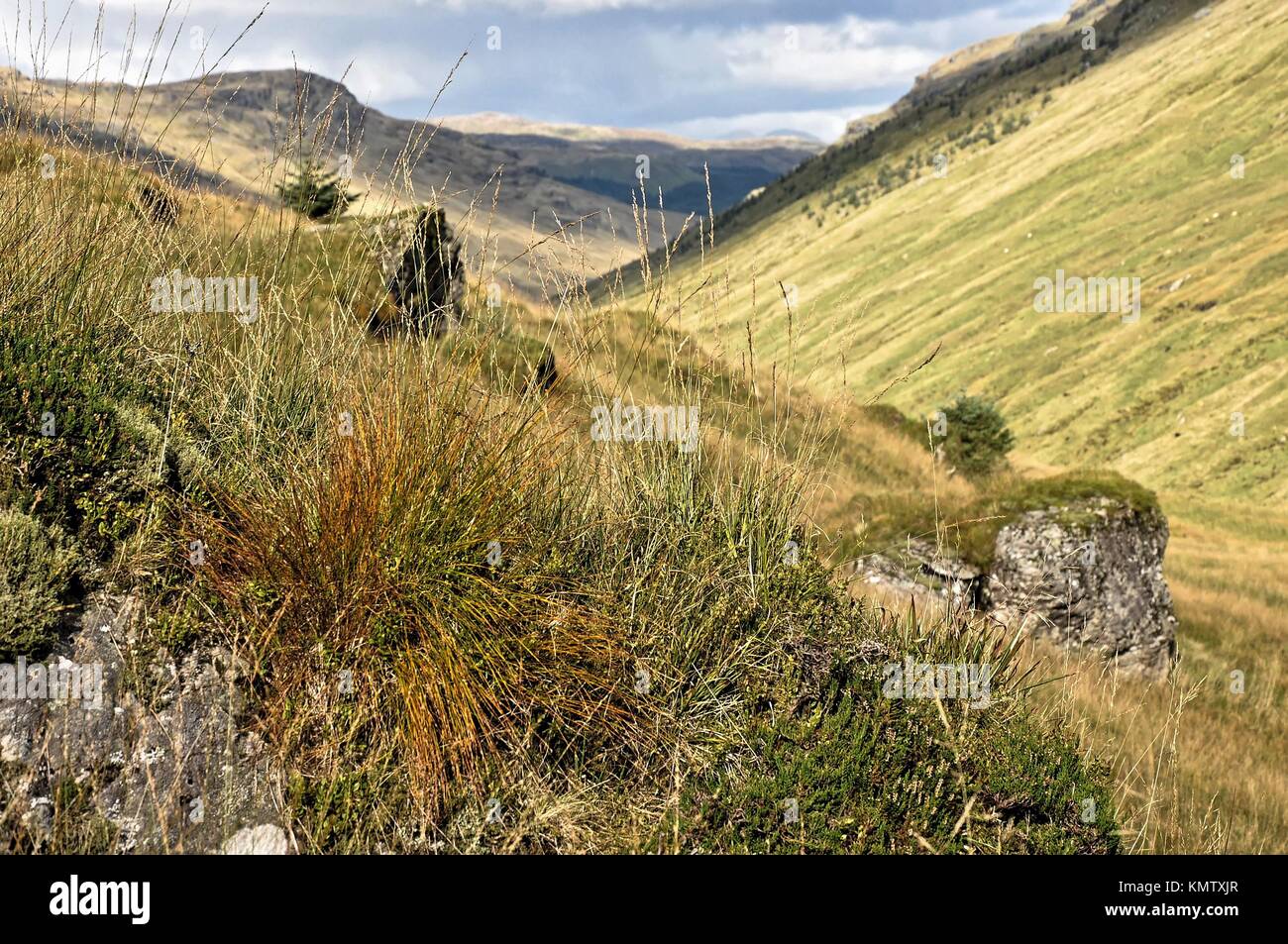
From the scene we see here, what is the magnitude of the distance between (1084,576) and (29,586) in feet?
33.2

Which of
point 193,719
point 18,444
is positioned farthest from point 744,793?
point 18,444

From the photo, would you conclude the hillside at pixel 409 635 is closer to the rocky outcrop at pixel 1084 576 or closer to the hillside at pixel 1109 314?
the hillside at pixel 1109 314

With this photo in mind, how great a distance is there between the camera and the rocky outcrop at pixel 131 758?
246cm

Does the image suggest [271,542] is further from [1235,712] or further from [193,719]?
[1235,712]

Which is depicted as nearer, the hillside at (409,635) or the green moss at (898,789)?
the hillside at (409,635)

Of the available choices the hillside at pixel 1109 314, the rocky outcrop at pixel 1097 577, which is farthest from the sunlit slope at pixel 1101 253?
the rocky outcrop at pixel 1097 577

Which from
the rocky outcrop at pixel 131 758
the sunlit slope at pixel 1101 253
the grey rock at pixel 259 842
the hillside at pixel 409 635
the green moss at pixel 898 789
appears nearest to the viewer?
the rocky outcrop at pixel 131 758

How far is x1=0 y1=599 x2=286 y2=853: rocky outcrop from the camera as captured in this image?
8.07 feet

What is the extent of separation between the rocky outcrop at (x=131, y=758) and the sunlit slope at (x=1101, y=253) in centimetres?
329

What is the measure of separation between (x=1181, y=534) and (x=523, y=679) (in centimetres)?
3708

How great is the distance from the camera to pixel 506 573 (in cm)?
320

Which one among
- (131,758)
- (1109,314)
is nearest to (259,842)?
(131,758)

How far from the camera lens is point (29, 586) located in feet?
9.00

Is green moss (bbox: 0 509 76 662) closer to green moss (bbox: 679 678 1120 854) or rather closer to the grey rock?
the grey rock
